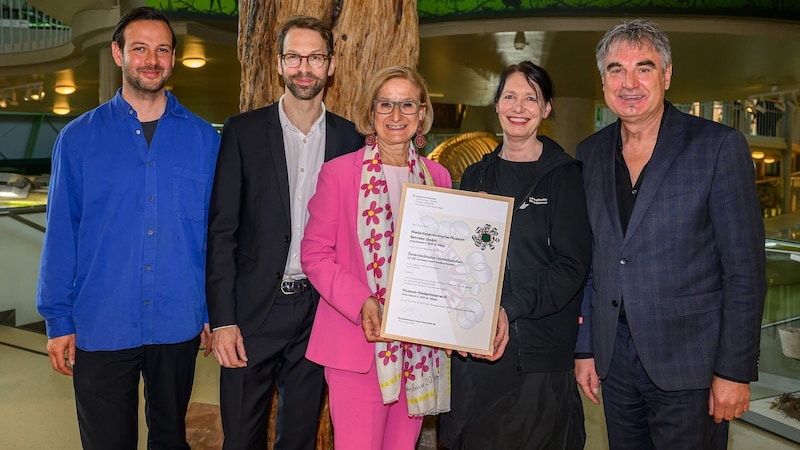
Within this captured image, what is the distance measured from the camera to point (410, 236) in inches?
81.5

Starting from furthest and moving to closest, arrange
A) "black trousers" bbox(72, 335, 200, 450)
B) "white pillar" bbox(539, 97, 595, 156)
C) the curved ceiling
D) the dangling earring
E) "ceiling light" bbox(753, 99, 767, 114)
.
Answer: "ceiling light" bbox(753, 99, 767, 114), "white pillar" bbox(539, 97, 595, 156), the curved ceiling, "black trousers" bbox(72, 335, 200, 450), the dangling earring

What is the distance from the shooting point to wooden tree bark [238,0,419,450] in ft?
9.89

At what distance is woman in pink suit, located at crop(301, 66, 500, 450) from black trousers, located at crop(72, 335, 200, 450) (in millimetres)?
566

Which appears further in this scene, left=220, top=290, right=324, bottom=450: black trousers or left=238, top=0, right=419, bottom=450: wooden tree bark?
left=238, top=0, right=419, bottom=450: wooden tree bark

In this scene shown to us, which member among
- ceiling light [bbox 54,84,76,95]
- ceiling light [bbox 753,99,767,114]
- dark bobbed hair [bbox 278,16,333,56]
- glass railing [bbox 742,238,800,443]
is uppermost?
ceiling light [bbox 753,99,767,114]

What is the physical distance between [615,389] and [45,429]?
3697 mm

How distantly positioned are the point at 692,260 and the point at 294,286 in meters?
1.29

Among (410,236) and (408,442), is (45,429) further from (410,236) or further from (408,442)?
(410,236)

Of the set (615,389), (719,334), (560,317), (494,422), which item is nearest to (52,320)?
(494,422)

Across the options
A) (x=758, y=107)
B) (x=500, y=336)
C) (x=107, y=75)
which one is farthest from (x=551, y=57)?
(x=758, y=107)

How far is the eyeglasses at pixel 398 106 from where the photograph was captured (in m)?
2.19

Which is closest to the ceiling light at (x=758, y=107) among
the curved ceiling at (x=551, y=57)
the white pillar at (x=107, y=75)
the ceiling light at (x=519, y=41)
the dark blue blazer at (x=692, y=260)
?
the curved ceiling at (x=551, y=57)

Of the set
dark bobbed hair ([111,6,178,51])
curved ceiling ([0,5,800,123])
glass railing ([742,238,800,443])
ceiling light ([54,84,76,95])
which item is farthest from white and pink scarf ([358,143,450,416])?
ceiling light ([54,84,76,95])

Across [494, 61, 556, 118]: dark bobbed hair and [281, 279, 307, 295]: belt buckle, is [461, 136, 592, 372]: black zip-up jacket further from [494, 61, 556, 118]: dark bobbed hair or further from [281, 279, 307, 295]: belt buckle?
[281, 279, 307, 295]: belt buckle
